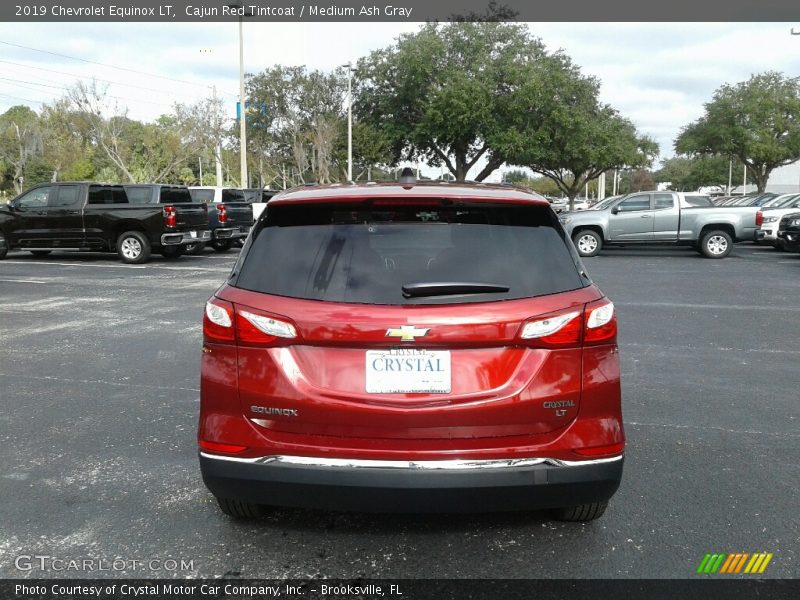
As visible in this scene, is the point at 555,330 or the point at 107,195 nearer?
the point at 555,330

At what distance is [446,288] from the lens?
2.93m

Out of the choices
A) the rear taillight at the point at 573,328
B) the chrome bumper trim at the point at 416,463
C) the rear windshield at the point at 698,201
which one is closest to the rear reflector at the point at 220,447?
the chrome bumper trim at the point at 416,463

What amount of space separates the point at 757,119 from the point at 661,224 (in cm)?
2522

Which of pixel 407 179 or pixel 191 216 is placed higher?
pixel 191 216

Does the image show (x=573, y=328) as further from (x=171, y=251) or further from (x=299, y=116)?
(x=299, y=116)

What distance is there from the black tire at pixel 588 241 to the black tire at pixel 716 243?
2.73m

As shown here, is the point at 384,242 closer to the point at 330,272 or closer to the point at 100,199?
the point at 330,272

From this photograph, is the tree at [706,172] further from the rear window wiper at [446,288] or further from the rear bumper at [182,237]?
the rear window wiper at [446,288]

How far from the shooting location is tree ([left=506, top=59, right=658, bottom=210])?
121 ft

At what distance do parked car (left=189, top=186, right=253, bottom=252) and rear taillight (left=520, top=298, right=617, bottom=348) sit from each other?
16.8 m

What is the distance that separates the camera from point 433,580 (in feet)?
9.79

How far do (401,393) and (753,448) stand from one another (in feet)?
9.34

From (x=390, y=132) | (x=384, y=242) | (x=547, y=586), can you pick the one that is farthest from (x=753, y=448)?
(x=390, y=132)

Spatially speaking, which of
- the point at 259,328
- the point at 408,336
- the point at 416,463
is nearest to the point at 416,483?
the point at 416,463
